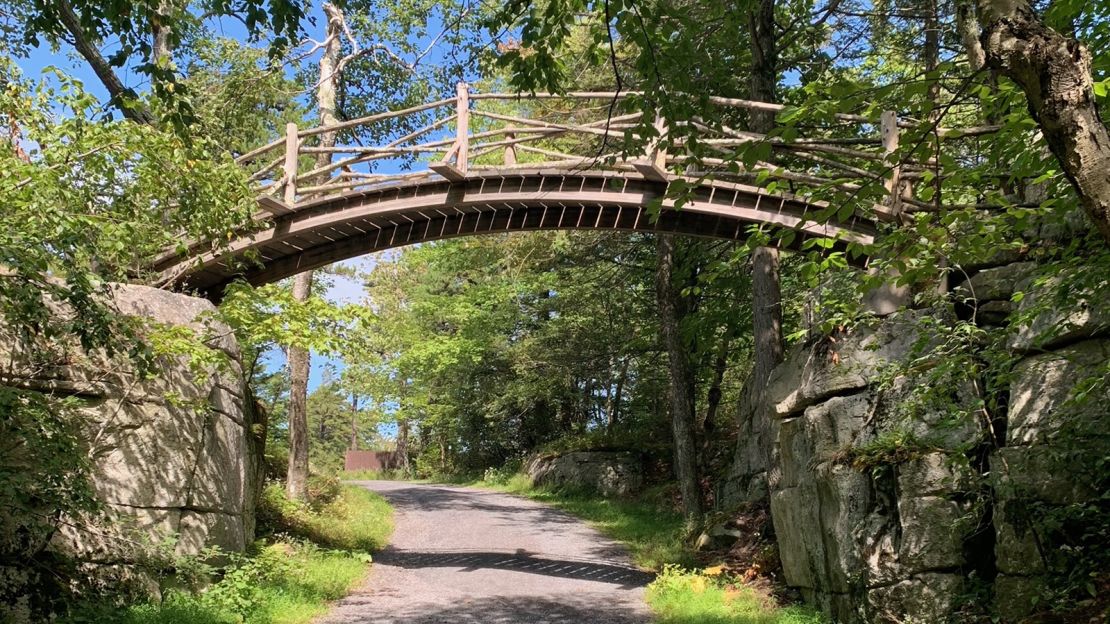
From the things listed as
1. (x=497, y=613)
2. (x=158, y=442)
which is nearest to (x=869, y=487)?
(x=497, y=613)

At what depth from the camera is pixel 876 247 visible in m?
4.39

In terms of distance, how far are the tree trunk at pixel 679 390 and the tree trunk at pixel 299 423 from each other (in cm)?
679

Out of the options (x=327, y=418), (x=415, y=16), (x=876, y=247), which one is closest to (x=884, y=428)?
(x=876, y=247)

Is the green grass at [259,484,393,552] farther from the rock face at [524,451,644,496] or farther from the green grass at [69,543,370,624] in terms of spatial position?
the rock face at [524,451,644,496]

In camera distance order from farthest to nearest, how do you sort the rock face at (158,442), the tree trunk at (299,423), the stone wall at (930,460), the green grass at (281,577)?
the tree trunk at (299,423) → the rock face at (158,442) → the green grass at (281,577) → the stone wall at (930,460)

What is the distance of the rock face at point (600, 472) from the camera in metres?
18.8

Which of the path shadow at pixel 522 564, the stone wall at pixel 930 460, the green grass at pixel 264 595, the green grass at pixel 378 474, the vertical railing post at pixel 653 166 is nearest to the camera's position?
the stone wall at pixel 930 460

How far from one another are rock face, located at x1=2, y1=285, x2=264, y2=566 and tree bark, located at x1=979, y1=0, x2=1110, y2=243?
6.96 meters

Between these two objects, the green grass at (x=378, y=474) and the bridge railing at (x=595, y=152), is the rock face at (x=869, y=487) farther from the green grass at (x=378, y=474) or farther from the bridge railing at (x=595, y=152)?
the green grass at (x=378, y=474)

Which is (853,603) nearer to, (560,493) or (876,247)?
(876,247)

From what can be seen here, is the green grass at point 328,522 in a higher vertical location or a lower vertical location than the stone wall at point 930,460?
lower

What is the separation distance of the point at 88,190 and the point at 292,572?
16.4ft

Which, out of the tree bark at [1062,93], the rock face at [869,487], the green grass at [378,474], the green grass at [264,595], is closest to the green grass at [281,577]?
the green grass at [264,595]

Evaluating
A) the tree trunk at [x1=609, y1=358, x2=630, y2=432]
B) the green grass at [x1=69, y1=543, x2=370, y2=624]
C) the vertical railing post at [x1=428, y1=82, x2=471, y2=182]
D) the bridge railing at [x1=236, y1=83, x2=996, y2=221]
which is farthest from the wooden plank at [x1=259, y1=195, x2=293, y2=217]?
the tree trunk at [x1=609, y1=358, x2=630, y2=432]
